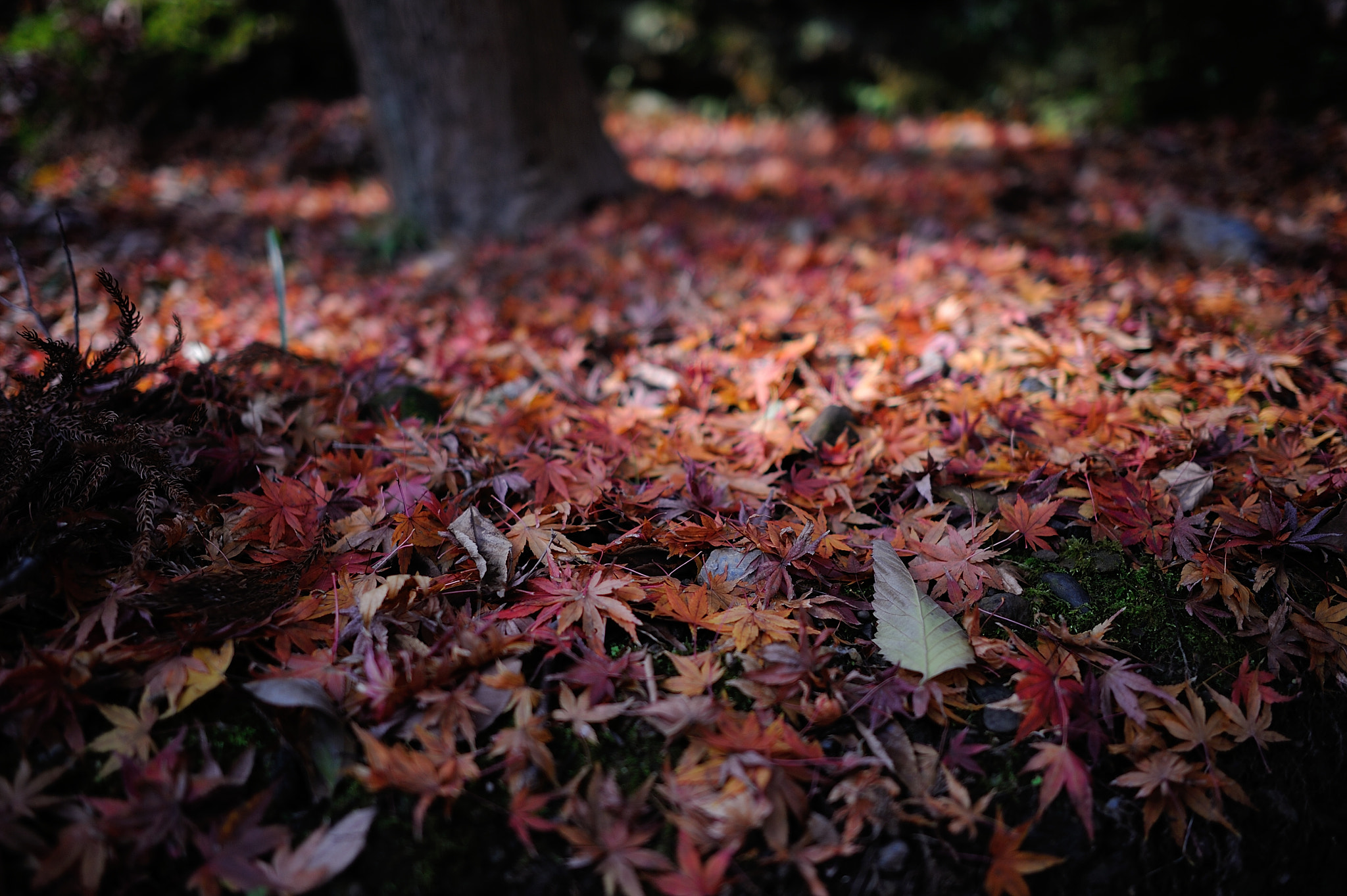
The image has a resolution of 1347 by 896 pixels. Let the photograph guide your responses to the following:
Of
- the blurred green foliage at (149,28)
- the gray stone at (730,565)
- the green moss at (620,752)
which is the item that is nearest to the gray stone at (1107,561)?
the gray stone at (730,565)

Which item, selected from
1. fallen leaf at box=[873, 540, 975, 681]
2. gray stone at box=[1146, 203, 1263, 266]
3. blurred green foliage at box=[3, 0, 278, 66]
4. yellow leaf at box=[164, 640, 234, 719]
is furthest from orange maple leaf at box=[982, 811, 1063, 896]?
blurred green foliage at box=[3, 0, 278, 66]

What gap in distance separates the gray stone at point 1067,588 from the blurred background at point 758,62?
441 centimetres

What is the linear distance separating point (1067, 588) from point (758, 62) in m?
6.12

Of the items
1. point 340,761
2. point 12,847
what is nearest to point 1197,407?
point 340,761

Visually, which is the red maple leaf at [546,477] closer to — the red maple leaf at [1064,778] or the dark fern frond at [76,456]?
the dark fern frond at [76,456]

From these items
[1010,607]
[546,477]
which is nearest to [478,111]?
[546,477]

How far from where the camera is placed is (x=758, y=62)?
21.1 feet

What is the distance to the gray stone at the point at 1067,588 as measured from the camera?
154 centimetres

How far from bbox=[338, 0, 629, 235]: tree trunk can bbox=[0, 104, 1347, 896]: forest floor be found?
1659 millimetres

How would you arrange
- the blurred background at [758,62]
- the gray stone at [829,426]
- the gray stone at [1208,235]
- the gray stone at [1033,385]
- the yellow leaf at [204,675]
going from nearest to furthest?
the yellow leaf at [204,675]
the gray stone at [829,426]
the gray stone at [1033,385]
the gray stone at [1208,235]
the blurred background at [758,62]

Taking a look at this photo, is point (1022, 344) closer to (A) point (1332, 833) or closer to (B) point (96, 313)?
(A) point (1332, 833)

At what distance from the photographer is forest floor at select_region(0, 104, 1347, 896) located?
1.15 metres

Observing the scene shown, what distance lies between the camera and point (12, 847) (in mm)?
1058

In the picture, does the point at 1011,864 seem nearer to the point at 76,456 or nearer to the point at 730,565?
the point at 730,565
